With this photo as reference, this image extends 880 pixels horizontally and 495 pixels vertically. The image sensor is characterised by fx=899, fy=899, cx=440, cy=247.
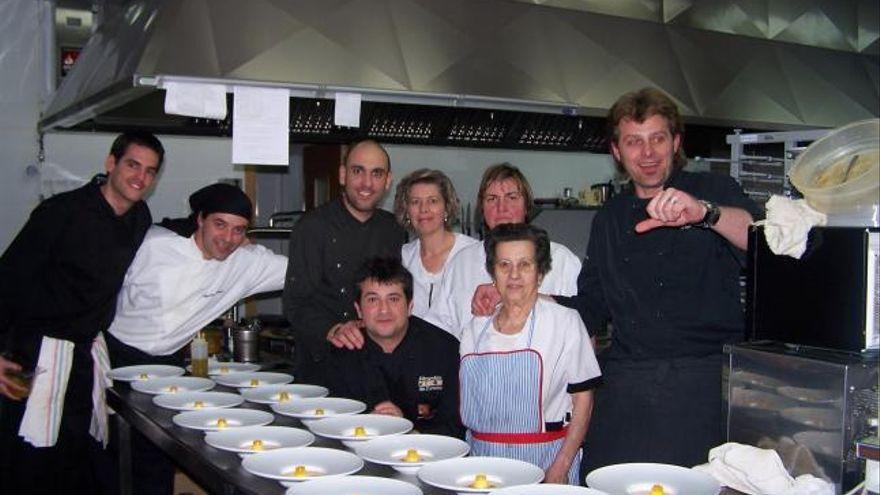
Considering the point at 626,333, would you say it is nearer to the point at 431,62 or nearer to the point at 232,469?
the point at 232,469

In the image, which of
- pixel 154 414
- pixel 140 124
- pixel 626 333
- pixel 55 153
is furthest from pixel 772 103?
pixel 55 153

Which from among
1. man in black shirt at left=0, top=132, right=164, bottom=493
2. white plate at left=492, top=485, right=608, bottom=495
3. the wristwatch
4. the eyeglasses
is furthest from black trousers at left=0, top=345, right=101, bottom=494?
the wristwatch

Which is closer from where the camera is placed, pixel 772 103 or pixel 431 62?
pixel 431 62

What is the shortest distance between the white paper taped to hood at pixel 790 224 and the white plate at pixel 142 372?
2239mm

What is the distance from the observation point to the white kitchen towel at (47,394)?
3318 millimetres

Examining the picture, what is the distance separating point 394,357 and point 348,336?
0.17 m

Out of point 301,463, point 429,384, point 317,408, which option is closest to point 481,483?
point 301,463

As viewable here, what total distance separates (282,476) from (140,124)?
2.83 meters

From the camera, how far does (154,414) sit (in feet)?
8.94

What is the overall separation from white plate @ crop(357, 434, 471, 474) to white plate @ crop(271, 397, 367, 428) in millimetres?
340

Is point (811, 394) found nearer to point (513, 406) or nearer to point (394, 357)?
point (513, 406)

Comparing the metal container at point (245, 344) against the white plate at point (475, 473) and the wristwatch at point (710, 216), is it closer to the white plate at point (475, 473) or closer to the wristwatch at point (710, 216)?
the white plate at point (475, 473)

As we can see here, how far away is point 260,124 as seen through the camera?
322cm

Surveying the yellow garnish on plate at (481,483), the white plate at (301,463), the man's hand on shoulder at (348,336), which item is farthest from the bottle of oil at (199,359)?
the yellow garnish on plate at (481,483)
